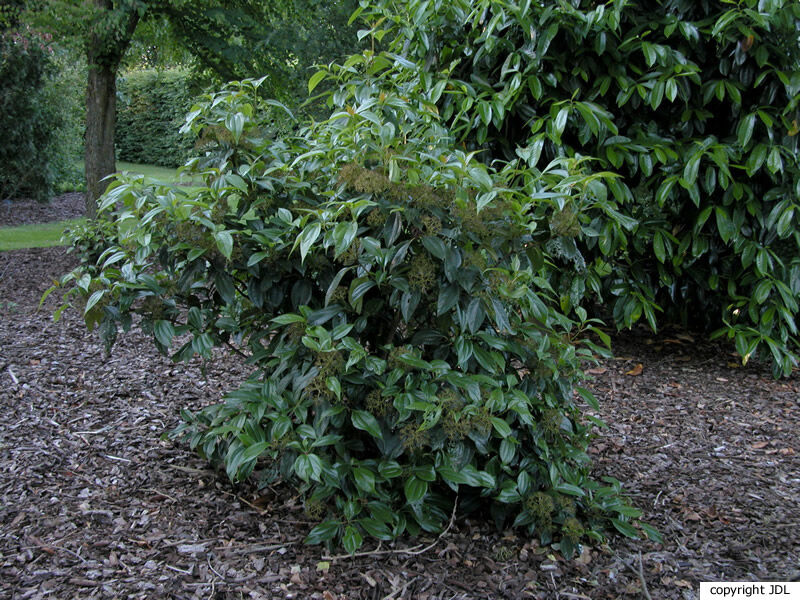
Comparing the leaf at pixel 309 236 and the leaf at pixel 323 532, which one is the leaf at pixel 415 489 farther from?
the leaf at pixel 309 236

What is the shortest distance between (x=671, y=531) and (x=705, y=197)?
2199 millimetres

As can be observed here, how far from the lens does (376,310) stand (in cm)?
225

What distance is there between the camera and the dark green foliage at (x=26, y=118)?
1013cm

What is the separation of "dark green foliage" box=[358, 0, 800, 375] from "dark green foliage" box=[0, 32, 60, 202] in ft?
26.7

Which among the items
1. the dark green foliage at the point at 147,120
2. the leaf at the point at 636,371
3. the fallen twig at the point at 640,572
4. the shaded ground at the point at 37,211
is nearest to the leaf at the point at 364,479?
the fallen twig at the point at 640,572

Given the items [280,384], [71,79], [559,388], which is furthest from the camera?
[71,79]

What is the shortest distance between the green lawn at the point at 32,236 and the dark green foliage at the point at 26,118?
173 centimetres

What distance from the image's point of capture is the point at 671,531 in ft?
8.39

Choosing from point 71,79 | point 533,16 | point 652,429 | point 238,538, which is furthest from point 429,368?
point 71,79

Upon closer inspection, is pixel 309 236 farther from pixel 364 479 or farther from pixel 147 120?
pixel 147 120

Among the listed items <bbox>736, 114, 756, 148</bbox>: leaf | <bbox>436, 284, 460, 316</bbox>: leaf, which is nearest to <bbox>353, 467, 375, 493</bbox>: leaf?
<bbox>436, 284, 460, 316</bbox>: leaf

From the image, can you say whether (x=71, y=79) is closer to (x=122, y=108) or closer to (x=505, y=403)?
(x=122, y=108)

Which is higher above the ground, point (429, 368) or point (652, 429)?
point (429, 368)

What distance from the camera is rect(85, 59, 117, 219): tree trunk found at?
7.46m
